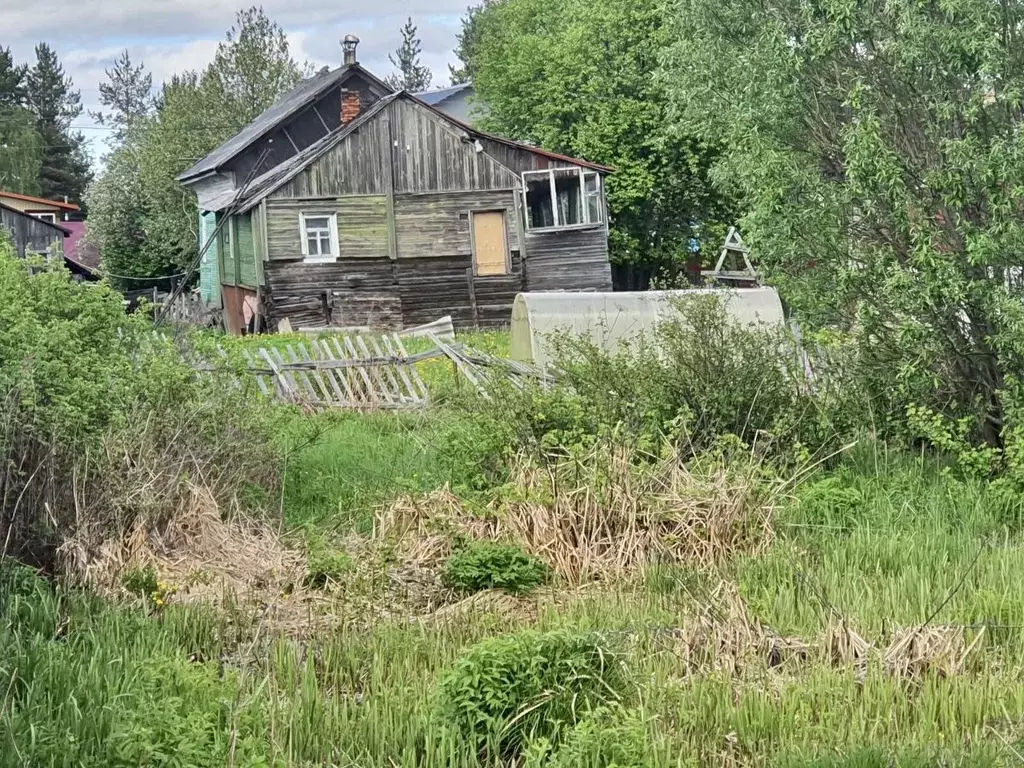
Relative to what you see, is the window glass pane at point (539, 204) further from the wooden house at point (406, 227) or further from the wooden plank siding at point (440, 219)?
the wooden plank siding at point (440, 219)

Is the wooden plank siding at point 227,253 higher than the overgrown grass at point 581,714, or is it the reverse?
the wooden plank siding at point 227,253

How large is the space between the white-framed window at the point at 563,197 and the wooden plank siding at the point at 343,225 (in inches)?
152

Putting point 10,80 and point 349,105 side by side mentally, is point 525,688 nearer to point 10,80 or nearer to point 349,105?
point 349,105

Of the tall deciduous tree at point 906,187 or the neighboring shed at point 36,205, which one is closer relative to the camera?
the tall deciduous tree at point 906,187

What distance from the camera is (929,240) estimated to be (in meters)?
9.53

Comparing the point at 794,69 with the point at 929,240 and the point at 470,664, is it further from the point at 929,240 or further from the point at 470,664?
the point at 470,664

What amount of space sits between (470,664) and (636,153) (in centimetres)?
3423

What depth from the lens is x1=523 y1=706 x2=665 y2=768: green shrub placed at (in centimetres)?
467

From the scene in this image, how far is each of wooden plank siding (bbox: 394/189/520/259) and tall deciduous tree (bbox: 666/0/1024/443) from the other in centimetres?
1936

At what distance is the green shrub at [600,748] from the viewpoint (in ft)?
15.3

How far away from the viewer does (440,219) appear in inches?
1203

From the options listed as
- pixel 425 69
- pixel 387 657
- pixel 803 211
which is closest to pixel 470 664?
pixel 387 657

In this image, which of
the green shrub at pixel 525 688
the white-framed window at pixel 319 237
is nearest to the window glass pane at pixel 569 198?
the white-framed window at pixel 319 237

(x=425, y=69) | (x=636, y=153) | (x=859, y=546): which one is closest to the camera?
(x=859, y=546)
